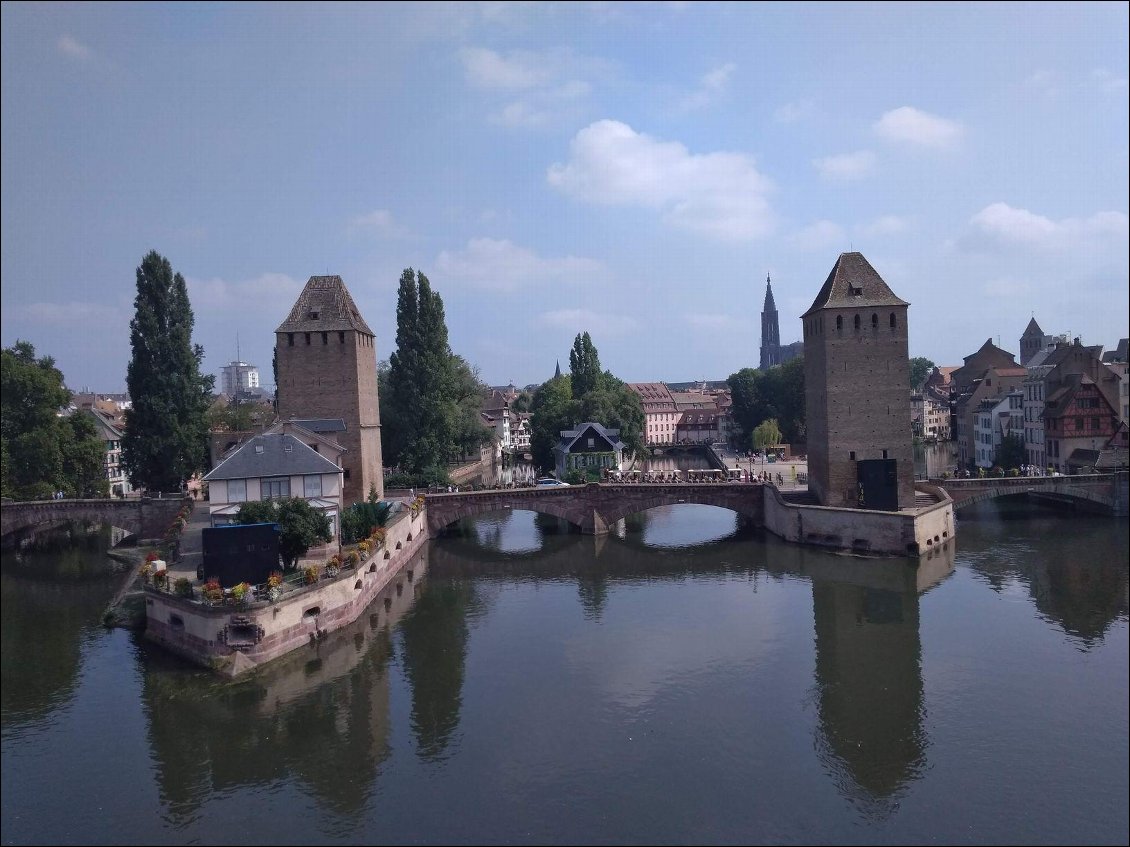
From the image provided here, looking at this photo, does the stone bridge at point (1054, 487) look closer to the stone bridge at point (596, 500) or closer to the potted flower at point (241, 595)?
the stone bridge at point (596, 500)

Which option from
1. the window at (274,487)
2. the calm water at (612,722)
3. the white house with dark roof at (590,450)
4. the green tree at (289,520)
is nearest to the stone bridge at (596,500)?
the calm water at (612,722)

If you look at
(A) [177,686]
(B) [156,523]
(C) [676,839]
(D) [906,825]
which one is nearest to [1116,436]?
(D) [906,825]

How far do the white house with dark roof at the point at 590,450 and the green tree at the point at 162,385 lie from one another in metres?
23.9

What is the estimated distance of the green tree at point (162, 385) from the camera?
4316cm

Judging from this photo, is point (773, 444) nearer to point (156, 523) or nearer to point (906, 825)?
point (156, 523)

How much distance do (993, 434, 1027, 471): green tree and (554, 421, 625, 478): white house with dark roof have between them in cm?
2500

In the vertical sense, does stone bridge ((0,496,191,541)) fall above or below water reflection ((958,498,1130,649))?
above

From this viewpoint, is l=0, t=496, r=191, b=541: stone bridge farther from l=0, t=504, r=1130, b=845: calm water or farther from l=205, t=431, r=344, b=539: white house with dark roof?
l=205, t=431, r=344, b=539: white house with dark roof

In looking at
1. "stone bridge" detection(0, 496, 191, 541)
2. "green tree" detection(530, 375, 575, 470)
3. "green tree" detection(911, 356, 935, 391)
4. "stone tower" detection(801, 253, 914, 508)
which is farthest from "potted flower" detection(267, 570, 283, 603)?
"green tree" detection(911, 356, 935, 391)

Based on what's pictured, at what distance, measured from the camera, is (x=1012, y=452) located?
54.7m

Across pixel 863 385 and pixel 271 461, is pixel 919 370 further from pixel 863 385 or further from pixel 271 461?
pixel 271 461

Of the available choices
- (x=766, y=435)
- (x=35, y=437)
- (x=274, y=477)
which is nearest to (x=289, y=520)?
(x=274, y=477)

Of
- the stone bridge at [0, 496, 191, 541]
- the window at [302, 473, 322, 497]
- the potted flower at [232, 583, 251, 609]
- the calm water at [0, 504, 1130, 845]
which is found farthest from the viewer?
the stone bridge at [0, 496, 191, 541]

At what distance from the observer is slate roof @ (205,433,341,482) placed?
100 ft
